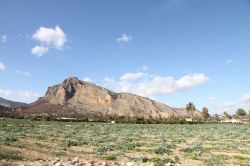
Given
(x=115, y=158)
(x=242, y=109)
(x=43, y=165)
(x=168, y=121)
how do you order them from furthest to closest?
(x=242, y=109), (x=168, y=121), (x=115, y=158), (x=43, y=165)

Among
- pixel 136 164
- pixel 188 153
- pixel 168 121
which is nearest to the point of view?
pixel 136 164

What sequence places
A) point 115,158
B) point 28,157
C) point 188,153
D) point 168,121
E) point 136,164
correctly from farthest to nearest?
1. point 168,121
2. point 188,153
3. point 115,158
4. point 28,157
5. point 136,164

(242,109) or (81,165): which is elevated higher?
(242,109)

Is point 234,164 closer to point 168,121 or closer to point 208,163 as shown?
point 208,163

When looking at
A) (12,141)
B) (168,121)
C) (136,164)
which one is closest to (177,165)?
(136,164)

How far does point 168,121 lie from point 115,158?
90931 mm

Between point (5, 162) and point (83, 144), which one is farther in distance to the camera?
point (83, 144)

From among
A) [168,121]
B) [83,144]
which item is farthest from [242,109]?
[83,144]

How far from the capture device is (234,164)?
1850 cm

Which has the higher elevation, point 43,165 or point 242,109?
point 242,109

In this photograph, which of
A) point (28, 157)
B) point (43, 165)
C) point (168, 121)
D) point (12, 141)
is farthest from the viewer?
point (168, 121)

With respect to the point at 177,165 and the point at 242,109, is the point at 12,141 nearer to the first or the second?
the point at 177,165

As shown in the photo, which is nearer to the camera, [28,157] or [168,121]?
[28,157]

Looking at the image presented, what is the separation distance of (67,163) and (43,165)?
109 cm
